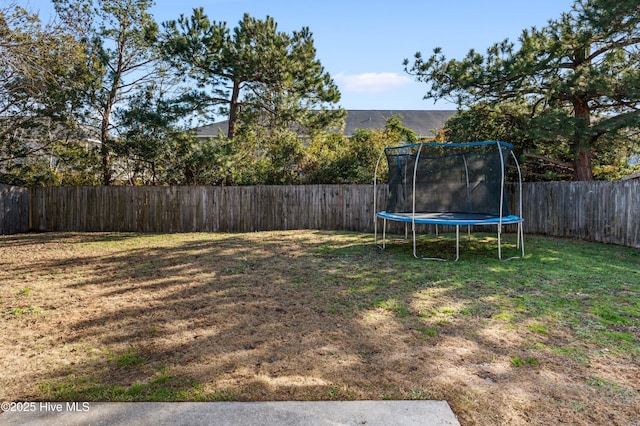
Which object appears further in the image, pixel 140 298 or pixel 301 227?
pixel 301 227

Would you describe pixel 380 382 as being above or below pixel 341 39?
below

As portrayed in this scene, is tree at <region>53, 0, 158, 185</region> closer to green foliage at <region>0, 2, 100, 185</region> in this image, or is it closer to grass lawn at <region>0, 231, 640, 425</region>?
green foliage at <region>0, 2, 100, 185</region>

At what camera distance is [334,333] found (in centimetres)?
299

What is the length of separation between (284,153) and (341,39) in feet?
11.9

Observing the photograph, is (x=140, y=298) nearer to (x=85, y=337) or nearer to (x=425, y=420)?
Answer: (x=85, y=337)

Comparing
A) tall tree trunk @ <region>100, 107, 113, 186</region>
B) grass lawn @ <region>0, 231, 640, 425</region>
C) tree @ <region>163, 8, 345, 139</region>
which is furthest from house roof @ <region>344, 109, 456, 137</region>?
grass lawn @ <region>0, 231, 640, 425</region>

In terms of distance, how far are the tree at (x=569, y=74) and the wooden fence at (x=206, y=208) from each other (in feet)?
4.85

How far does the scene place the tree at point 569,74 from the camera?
24.0ft

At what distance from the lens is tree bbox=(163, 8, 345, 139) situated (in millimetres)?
9461

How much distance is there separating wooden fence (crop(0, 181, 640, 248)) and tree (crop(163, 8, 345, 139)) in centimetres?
202

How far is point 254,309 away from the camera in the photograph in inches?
140

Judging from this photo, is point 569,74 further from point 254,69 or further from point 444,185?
point 254,69

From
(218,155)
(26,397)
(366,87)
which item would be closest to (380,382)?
(26,397)

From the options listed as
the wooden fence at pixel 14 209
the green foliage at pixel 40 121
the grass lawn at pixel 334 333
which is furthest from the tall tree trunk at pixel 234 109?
the grass lawn at pixel 334 333
